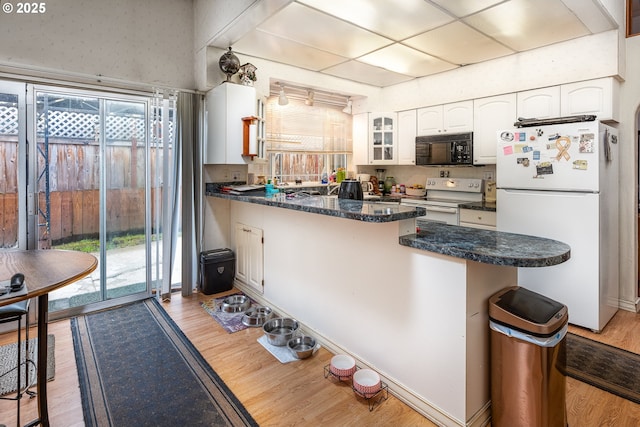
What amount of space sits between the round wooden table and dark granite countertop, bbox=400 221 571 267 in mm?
1578

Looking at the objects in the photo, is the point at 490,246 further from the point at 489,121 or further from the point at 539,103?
the point at 489,121

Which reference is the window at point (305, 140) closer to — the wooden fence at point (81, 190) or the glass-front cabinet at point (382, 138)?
the glass-front cabinet at point (382, 138)

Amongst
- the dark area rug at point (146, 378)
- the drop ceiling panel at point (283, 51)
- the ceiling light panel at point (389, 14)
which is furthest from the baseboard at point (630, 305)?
the drop ceiling panel at point (283, 51)

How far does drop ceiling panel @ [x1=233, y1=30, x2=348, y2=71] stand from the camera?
11.1ft

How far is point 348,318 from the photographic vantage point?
2.36m

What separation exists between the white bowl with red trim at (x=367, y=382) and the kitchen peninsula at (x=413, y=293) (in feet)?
0.22

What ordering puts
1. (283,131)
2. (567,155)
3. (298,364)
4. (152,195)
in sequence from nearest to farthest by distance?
(298,364), (567,155), (152,195), (283,131)

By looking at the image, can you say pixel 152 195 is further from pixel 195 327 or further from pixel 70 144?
pixel 195 327

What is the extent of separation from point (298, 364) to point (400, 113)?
12.0 feet

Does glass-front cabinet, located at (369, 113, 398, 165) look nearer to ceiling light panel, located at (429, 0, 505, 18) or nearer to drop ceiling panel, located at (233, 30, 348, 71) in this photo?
drop ceiling panel, located at (233, 30, 348, 71)

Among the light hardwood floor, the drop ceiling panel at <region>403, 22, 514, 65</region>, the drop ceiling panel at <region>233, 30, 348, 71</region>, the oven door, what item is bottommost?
the light hardwood floor

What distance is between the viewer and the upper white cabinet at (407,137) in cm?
469

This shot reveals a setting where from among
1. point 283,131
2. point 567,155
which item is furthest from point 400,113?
point 567,155

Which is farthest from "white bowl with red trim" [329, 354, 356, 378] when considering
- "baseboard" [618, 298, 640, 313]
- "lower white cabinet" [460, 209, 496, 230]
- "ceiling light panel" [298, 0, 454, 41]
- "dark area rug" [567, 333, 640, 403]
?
"baseboard" [618, 298, 640, 313]
